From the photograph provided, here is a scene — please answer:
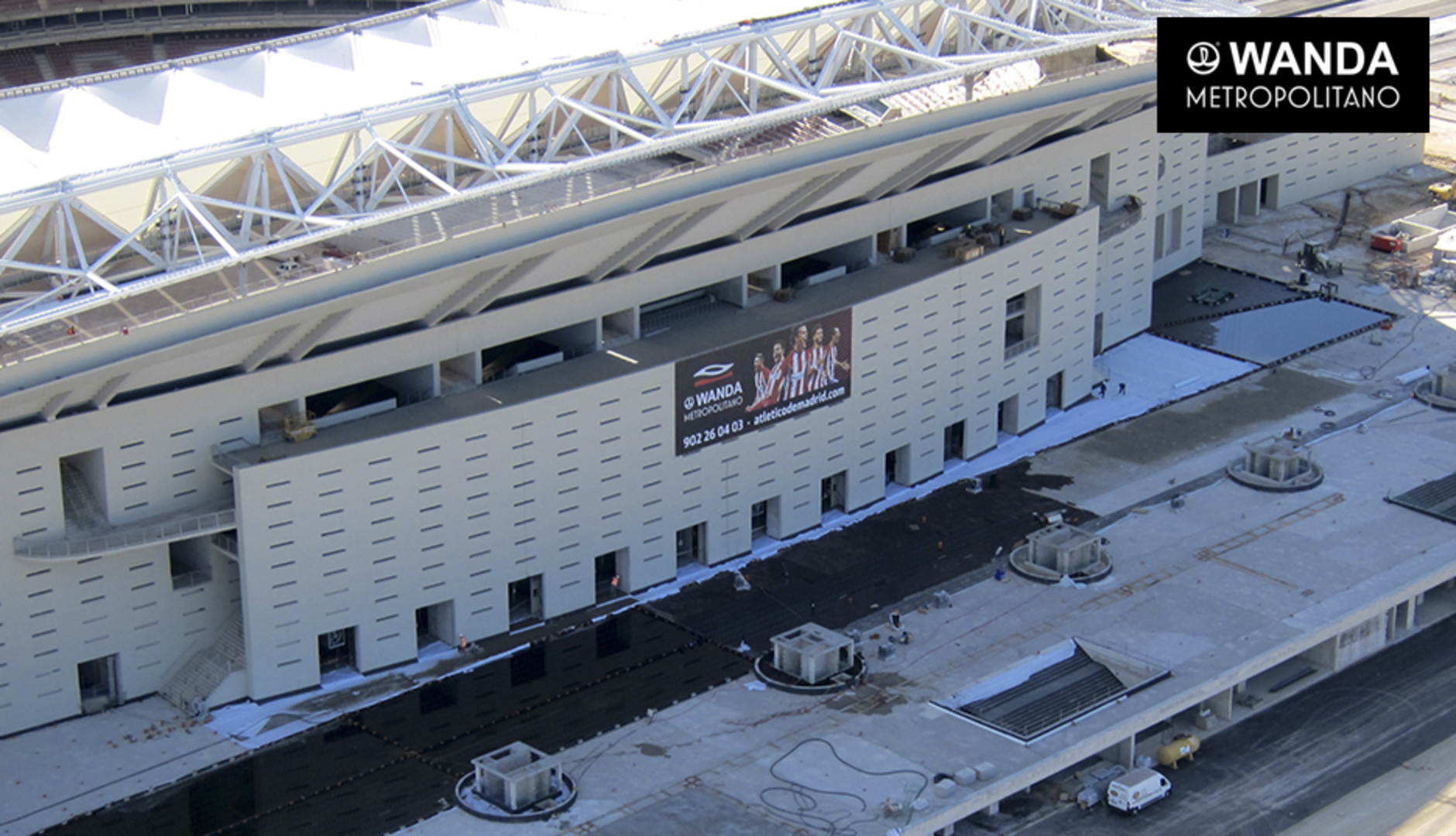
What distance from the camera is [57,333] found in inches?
2438

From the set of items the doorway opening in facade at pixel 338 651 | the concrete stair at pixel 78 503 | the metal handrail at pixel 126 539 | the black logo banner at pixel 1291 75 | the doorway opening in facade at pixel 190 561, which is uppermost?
the black logo banner at pixel 1291 75

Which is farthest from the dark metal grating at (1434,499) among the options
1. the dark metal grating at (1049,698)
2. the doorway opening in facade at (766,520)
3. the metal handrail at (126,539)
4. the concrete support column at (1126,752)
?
the metal handrail at (126,539)

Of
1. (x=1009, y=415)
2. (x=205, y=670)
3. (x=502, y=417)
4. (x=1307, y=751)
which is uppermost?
(x=502, y=417)

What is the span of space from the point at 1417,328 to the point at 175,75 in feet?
196

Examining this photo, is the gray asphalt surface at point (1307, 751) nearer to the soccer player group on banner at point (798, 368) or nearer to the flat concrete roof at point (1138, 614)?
the flat concrete roof at point (1138, 614)

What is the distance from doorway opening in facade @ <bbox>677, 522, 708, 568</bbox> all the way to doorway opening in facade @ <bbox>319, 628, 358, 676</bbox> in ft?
43.4

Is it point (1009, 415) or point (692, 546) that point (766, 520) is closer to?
point (692, 546)

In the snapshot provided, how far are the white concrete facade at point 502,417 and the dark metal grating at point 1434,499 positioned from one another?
639 inches

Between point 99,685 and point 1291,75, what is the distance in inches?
2457

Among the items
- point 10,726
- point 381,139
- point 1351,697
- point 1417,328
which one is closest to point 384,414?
point 381,139

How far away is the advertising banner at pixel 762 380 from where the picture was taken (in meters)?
76.3

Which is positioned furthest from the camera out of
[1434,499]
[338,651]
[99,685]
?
[1434,499]

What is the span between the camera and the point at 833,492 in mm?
83375

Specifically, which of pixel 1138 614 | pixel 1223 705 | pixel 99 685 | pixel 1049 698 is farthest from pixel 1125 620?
pixel 99 685
